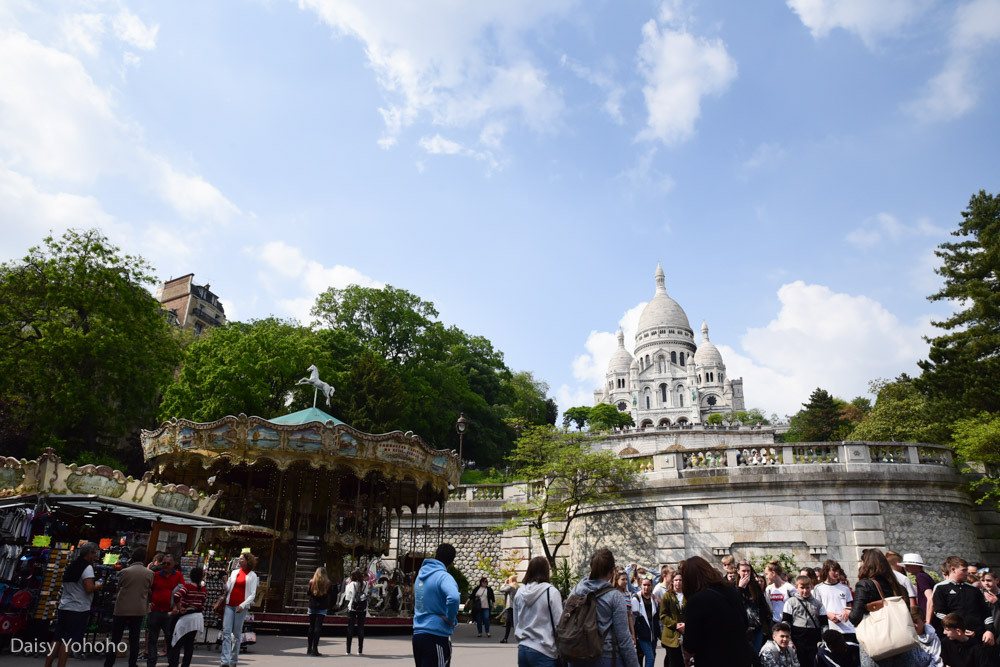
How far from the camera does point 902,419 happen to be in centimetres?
3412

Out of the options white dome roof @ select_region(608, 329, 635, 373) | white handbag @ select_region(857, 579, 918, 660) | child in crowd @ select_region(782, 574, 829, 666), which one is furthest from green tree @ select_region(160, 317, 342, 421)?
white dome roof @ select_region(608, 329, 635, 373)

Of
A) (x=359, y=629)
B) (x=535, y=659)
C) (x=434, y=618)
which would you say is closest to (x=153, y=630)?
(x=359, y=629)

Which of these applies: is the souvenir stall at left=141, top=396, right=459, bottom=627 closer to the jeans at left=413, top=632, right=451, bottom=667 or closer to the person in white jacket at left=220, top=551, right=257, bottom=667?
the person in white jacket at left=220, top=551, right=257, bottom=667

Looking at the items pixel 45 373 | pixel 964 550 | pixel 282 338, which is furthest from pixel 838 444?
pixel 45 373

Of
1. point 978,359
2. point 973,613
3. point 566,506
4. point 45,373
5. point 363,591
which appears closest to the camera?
point 973,613

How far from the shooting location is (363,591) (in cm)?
1320

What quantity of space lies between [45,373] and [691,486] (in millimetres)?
26707

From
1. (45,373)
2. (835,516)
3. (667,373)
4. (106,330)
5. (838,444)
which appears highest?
(667,373)

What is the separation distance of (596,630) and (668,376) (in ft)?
379

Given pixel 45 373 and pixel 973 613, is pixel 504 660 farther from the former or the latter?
pixel 45 373

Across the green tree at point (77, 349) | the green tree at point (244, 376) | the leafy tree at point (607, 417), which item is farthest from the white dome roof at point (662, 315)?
the green tree at point (77, 349)

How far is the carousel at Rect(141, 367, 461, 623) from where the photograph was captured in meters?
16.0

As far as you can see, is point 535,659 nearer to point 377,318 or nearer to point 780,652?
point 780,652

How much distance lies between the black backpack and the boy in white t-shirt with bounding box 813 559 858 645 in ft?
9.58
